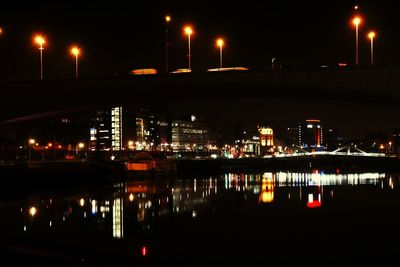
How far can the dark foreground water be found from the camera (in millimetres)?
19984

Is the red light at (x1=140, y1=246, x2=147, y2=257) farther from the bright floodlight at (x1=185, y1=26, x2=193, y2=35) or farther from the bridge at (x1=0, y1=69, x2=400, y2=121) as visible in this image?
the bright floodlight at (x1=185, y1=26, x2=193, y2=35)

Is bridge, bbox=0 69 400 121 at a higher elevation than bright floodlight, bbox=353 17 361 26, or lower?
lower

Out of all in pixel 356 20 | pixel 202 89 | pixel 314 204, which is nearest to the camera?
pixel 314 204

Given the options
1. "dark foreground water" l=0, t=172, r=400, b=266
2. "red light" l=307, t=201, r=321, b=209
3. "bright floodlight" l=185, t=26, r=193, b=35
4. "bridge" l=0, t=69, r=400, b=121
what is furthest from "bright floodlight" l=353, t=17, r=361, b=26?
"red light" l=307, t=201, r=321, b=209

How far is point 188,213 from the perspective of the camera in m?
33.1

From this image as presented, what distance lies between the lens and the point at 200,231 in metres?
26.0

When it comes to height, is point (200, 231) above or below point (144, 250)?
below

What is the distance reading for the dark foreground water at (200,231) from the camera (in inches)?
787

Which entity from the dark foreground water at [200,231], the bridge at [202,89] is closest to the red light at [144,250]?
the dark foreground water at [200,231]

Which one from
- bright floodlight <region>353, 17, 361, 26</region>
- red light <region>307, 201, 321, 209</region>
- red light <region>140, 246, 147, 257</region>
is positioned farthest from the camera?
bright floodlight <region>353, 17, 361, 26</region>

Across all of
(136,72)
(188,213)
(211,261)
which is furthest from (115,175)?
(211,261)

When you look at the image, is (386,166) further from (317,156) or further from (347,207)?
(347,207)

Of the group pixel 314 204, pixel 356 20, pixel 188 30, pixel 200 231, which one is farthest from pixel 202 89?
pixel 200 231

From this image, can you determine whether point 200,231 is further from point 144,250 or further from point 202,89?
point 202,89
